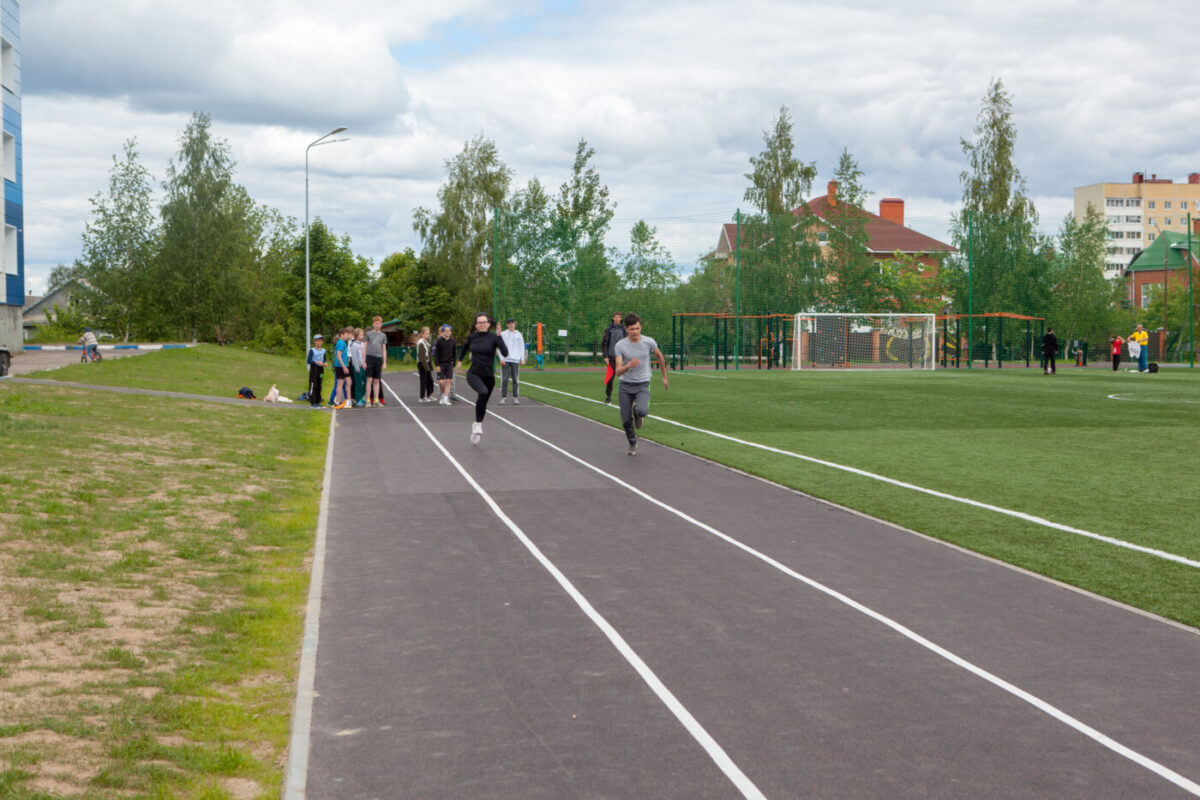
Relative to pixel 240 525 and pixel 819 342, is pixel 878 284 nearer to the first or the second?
pixel 819 342

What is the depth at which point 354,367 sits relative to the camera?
24328 millimetres

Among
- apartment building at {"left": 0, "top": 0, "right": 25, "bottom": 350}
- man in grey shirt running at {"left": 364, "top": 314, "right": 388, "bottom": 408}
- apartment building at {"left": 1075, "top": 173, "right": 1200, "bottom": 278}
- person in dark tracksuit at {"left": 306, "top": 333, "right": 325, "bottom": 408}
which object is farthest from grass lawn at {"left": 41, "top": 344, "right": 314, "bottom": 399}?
apartment building at {"left": 1075, "top": 173, "right": 1200, "bottom": 278}

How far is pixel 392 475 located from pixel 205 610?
6.15 m

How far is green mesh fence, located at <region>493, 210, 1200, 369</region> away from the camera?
48.3 metres

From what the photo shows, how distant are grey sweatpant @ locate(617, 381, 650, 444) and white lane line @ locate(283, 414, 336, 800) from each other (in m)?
6.46

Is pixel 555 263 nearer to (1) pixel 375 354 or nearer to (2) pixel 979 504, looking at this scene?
(1) pixel 375 354

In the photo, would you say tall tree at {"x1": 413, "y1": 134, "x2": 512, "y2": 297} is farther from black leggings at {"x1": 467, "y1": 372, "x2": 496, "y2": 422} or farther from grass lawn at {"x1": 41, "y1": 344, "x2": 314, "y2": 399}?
black leggings at {"x1": 467, "y1": 372, "x2": 496, "y2": 422}

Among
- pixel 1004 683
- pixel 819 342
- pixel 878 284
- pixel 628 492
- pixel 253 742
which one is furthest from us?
pixel 878 284

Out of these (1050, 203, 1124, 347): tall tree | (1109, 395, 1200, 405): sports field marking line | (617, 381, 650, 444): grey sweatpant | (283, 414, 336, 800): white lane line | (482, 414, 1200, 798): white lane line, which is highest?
(1050, 203, 1124, 347): tall tree

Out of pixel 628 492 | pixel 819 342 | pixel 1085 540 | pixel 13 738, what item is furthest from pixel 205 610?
pixel 819 342

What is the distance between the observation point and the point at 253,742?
4422 mm

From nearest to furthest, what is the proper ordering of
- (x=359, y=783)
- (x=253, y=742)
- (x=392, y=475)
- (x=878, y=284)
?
1. (x=359, y=783)
2. (x=253, y=742)
3. (x=392, y=475)
4. (x=878, y=284)

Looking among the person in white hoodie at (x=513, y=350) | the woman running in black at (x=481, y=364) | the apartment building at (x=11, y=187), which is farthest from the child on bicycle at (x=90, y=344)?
the woman running in black at (x=481, y=364)

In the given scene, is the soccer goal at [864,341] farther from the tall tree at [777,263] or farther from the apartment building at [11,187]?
the apartment building at [11,187]
